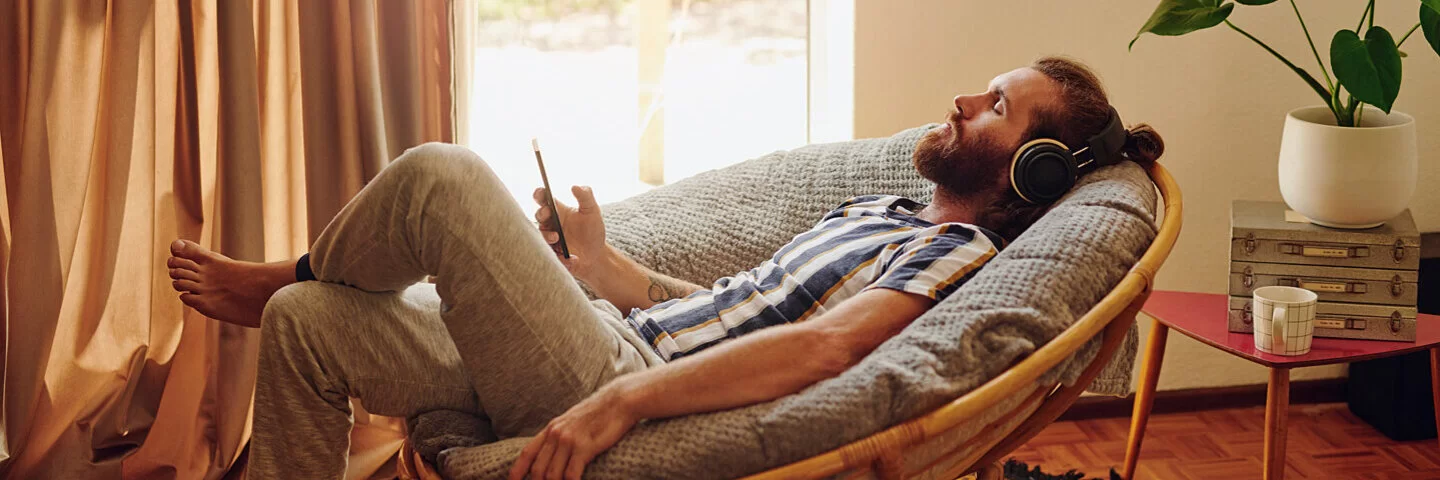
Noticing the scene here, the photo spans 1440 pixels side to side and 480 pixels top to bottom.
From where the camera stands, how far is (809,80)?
104 inches

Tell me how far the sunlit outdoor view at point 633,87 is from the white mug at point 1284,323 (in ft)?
3.57

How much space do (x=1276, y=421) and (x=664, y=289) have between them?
1.00 m

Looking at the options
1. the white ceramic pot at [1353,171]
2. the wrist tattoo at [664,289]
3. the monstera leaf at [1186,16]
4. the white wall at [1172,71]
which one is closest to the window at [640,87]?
the white wall at [1172,71]

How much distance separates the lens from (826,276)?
164 centimetres

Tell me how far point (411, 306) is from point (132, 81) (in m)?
0.96

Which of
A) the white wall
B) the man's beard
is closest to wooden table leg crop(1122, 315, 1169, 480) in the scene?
the white wall

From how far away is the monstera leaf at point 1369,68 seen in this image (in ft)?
6.24

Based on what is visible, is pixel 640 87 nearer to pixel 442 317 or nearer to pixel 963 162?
pixel 963 162

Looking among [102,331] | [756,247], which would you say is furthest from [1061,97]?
[102,331]

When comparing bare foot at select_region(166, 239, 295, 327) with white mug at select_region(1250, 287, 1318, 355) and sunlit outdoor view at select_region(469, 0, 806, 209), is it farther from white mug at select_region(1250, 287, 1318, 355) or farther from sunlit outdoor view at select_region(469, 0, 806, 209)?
white mug at select_region(1250, 287, 1318, 355)

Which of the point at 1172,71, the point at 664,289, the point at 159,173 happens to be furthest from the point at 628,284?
the point at 1172,71

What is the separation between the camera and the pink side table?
191cm

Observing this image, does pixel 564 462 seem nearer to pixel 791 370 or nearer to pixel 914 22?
pixel 791 370

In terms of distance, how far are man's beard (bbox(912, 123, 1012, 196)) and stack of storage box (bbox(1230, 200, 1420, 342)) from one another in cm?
59
